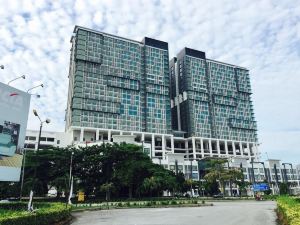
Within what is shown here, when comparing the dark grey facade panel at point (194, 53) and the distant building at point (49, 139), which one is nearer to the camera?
the distant building at point (49, 139)

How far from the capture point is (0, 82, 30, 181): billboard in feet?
85.6

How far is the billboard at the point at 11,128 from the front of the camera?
26078 millimetres

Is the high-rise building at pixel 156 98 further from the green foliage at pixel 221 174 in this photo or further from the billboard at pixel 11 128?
the billboard at pixel 11 128

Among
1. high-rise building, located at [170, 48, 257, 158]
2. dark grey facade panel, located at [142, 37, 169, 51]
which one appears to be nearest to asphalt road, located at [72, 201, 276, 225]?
high-rise building, located at [170, 48, 257, 158]

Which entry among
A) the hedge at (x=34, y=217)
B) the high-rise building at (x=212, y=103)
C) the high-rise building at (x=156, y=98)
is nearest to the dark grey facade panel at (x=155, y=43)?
the high-rise building at (x=156, y=98)

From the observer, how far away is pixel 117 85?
124750mm

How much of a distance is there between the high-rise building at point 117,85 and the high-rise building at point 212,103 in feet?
47.0

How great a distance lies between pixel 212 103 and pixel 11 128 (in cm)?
12895

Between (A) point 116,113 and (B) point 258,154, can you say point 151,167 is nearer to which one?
(A) point 116,113

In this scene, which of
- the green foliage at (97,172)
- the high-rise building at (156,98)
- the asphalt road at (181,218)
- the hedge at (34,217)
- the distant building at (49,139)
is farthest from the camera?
the high-rise building at (156,98)

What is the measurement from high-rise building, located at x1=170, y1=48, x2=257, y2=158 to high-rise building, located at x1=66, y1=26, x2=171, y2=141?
1432 centimetres

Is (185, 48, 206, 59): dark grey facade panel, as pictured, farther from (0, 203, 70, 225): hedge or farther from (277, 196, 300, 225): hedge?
(0, 203, 70, 225): hedge

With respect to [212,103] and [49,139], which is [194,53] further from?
[49,139]

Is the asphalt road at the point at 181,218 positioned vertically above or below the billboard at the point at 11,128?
below
